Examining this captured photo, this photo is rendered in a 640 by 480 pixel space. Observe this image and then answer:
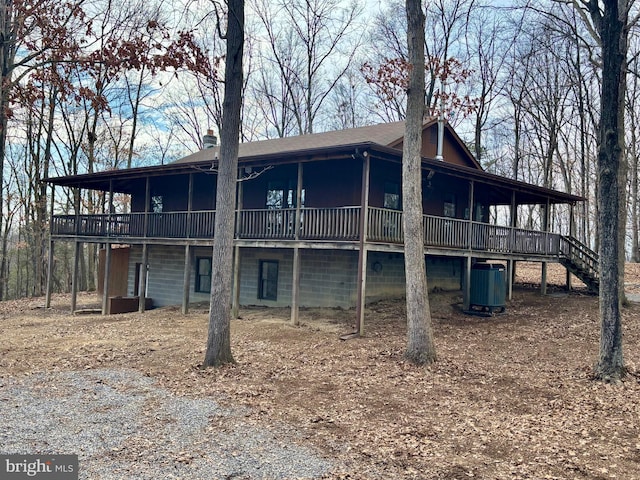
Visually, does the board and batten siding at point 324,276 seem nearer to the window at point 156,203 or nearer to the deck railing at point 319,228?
the deck railing at point 319,228

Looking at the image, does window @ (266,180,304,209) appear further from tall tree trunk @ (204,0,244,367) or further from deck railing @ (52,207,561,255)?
tall tree trunk @ (204,0,244,367)

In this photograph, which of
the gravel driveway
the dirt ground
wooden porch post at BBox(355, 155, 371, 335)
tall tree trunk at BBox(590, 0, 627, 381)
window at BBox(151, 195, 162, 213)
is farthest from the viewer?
window at BBox(151, 195, 162, 213)

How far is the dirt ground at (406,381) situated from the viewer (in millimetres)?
5449

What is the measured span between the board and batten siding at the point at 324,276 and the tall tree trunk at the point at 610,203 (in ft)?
27.8

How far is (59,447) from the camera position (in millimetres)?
5430

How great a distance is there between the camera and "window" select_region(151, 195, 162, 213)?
72.8 ft

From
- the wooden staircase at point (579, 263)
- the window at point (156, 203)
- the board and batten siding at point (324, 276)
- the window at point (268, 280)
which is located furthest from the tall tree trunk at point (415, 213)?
the window at point (156, 203)

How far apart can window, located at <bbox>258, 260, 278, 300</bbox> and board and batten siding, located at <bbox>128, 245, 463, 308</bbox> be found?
0.15 meters

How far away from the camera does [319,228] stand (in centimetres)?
1397

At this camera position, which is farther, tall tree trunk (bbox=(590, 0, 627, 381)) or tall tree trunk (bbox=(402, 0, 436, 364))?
tall tree trunk (bbox=(402, 0, 436, 364))

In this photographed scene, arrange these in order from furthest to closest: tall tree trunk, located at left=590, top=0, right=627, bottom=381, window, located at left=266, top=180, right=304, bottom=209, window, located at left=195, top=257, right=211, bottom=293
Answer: window, located at left=195, top=257, right=211, bottom=293, window, located at left=266, top=180, right=304, bottom=209, tall tree trunk, located at left=590, top=0, right=627, bottom=381

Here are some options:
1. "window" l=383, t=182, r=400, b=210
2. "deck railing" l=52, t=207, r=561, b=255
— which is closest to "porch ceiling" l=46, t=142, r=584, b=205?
"window" l=383, t=182, r=400, b=210

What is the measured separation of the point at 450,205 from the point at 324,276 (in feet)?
21.6

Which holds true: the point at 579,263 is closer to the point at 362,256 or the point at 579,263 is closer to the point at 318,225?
the point at 362,256
